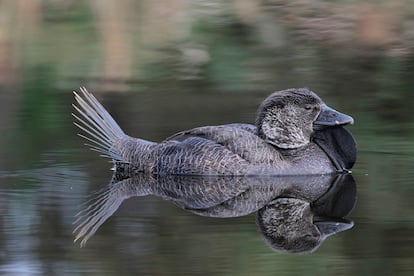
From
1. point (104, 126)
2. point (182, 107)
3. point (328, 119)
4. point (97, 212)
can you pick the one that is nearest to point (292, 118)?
point (328, 119)

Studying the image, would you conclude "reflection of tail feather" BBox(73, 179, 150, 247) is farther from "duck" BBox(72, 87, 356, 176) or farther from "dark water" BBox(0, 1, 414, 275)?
"duck" BBox(72, 87, 356, 176)

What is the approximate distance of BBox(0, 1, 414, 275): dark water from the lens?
7234 millimetres

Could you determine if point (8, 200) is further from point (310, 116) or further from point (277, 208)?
point (310, 116)

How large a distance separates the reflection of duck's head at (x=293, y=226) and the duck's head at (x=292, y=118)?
112cm

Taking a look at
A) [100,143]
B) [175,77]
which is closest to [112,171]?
[100,143]

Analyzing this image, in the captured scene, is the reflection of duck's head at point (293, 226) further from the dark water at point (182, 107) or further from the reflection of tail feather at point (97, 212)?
the reflection of tail feather at point (97, 212)

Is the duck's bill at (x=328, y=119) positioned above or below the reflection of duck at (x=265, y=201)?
above

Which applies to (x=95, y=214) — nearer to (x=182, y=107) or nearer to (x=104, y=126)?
(x=104, y=126)

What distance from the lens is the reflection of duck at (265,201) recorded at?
25.9 feet

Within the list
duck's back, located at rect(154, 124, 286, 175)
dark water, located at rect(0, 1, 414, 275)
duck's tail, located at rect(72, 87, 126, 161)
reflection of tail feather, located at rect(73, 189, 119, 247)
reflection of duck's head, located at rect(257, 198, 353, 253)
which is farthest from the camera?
duck's tail, located at rect(72, 87, 126, 161)

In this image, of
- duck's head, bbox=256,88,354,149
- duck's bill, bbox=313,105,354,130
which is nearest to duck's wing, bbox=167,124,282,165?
duck's head, bbox=256,88,354,149

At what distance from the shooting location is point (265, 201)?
8.76 m

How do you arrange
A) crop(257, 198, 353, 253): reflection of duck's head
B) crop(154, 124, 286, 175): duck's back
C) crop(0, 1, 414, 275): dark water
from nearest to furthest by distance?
crop(0, 1, 414, 275): dark water
crop(257, 198, 353, 253): reflection of duck's head
crop(154, 124, 286, 175): duck's back

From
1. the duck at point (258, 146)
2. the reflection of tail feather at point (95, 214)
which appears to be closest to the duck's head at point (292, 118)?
the duck at point (258, 146)
